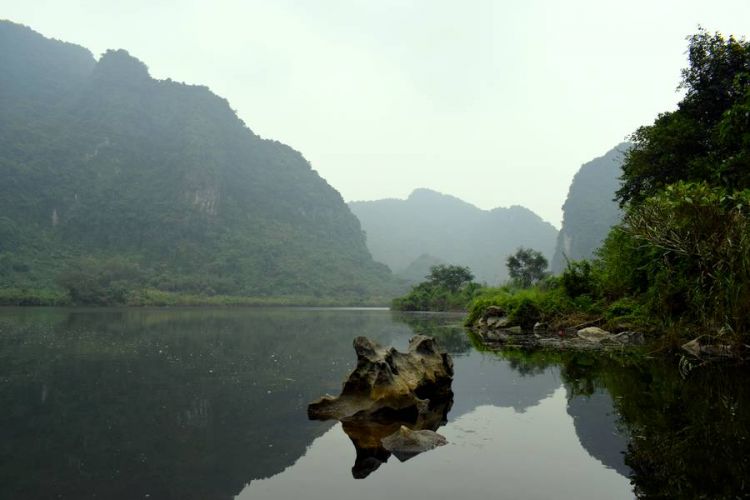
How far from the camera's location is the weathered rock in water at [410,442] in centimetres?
664

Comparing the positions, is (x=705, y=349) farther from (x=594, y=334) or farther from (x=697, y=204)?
(x=594, y=334)

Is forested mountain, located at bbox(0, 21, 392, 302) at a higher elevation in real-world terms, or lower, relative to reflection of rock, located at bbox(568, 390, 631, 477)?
higher

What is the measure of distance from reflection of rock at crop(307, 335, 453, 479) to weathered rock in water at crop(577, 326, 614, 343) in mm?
13535

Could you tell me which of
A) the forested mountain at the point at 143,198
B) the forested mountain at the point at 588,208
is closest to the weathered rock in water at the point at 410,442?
the forested mountain at the point at 143,198

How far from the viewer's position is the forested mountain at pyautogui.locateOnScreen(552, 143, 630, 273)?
157 m

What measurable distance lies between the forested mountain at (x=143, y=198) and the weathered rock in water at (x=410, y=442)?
8982 cm

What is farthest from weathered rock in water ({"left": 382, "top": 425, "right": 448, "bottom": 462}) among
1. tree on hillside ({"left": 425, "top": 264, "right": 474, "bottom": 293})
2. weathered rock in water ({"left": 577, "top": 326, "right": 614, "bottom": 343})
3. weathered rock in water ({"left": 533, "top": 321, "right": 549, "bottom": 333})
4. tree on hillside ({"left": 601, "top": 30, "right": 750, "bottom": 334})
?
tree on hillside ({"left": 425, "top": 264, "right": 474, "bottom": 293})

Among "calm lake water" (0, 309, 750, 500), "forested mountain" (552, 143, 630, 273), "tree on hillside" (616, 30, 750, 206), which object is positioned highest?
"forested mountain" (552, 143, 630, 273)

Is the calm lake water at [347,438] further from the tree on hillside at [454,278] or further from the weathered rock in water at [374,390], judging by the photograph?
the tree on hillside at [454,278]

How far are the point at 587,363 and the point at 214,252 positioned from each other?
444ft

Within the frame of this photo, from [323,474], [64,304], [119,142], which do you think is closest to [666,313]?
[323,474]

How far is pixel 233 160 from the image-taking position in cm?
18875

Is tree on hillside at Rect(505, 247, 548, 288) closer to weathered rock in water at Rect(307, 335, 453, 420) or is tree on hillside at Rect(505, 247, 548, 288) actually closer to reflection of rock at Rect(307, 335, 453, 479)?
reflection of rock at Rect(307, 335, 453, 479)

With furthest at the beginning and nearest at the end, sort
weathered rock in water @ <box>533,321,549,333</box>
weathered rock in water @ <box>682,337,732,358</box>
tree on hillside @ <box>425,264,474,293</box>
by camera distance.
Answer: tree on hillside @ <box>425,264,474,293</box>
weathered rock in water @ <box>533,321,549,333</box>
weathered rock in water @ <box>682,337,732,358</box>
